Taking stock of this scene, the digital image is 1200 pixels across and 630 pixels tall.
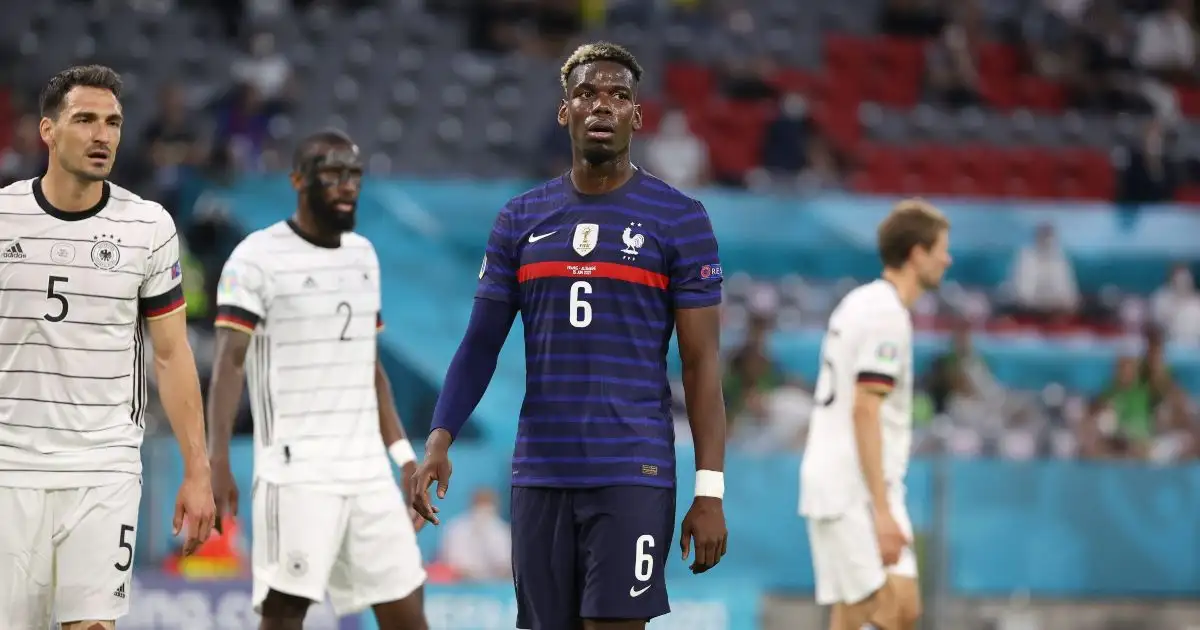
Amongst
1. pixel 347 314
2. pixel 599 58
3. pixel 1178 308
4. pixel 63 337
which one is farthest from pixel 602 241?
pixel 1178 308

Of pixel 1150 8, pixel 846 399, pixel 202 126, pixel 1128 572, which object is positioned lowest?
pixel 1128 572

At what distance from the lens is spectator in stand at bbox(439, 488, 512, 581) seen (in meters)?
10.3

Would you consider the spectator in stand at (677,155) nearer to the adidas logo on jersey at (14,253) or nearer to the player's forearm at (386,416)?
the player's forearm at (386,416)

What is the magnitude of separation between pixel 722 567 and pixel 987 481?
177 centimetres

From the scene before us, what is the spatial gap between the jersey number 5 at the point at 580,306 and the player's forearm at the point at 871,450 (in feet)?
8.03

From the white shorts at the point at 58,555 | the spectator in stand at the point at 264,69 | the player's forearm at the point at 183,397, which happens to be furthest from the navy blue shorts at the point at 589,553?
the spectator in stand at the point at 264,69

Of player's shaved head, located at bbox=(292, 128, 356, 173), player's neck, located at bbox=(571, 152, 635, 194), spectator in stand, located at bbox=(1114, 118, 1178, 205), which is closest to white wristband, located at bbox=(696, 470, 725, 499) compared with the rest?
player's neck, located at bbox=(571, 152, 635, 194)

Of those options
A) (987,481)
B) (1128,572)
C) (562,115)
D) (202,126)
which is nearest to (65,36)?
(202,126)

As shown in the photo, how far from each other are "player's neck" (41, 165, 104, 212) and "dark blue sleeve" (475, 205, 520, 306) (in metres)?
1.30

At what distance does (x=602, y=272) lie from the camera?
503 centimetres

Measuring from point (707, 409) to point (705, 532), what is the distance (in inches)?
14.6

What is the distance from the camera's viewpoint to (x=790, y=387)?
40.3ft

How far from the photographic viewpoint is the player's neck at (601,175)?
5.10 metres

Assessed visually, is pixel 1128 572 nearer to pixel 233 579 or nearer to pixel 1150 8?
pixel 233 579
